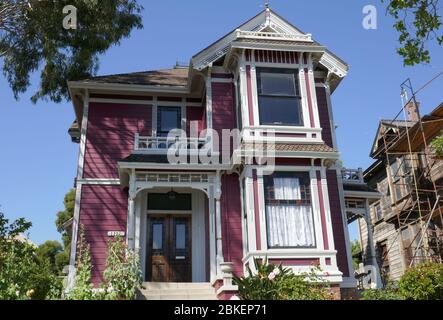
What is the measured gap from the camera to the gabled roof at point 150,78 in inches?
603

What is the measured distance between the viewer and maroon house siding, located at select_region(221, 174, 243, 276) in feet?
41.4

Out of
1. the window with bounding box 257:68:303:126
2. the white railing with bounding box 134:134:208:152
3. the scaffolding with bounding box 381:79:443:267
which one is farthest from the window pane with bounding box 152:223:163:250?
the scaffolding with bounding box 381:79:443:267

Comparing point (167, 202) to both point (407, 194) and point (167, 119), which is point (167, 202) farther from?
point (407, 194)

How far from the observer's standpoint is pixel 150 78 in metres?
16.3

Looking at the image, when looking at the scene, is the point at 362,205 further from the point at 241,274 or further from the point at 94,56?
the point at 94,56

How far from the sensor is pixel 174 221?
14.1 meters

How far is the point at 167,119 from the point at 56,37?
493 centimetres

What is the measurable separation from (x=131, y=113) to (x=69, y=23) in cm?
396

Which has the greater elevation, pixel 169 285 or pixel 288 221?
pixel 288 221

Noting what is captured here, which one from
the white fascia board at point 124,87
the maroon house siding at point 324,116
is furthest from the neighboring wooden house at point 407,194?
the white fascia board at point 124,87

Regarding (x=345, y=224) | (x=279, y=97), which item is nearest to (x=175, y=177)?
(x=279, y=97)

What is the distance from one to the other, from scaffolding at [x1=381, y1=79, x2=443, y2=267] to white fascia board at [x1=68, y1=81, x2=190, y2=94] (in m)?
9.64

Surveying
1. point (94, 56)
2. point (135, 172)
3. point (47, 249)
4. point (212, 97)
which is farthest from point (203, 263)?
point (47, 249)

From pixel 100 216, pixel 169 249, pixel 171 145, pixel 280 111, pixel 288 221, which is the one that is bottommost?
pixel 169 249
